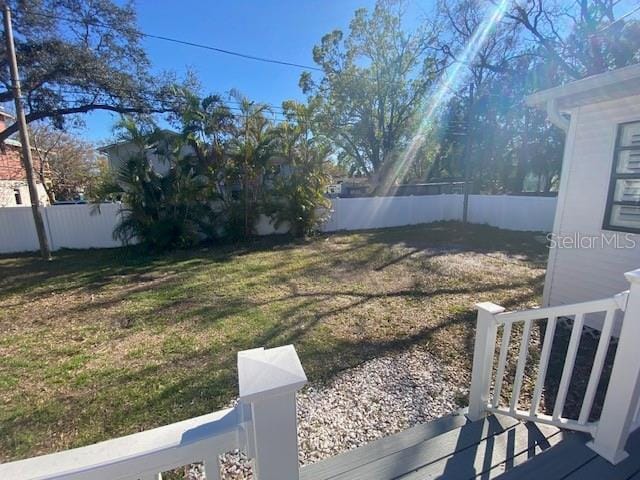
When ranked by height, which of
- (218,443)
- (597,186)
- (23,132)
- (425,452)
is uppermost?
(23,132)

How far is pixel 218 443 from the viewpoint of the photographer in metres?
0.91

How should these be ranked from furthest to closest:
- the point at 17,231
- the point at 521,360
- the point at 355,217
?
the point at 355,217 → the point at 17,231 → the point at 521,360

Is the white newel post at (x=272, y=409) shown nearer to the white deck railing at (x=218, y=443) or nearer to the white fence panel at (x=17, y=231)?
the white deck railing at (x=218, y=443)

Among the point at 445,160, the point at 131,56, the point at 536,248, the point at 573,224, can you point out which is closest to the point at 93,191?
the point at 131,56

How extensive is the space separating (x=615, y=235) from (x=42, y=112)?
474 inches

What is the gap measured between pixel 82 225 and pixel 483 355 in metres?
9.92

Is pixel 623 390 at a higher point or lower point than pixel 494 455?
higher

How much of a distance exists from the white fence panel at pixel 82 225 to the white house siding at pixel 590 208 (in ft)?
31.1

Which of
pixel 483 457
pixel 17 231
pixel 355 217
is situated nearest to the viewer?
pixel 483 457

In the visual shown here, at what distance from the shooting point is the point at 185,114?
7.71m

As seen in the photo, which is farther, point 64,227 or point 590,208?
point 64,227

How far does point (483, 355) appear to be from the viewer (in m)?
1.92

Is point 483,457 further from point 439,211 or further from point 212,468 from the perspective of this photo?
point 439,211

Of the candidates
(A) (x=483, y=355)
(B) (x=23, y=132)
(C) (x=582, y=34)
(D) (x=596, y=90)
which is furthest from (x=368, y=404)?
(C) (x=582, y=34)
